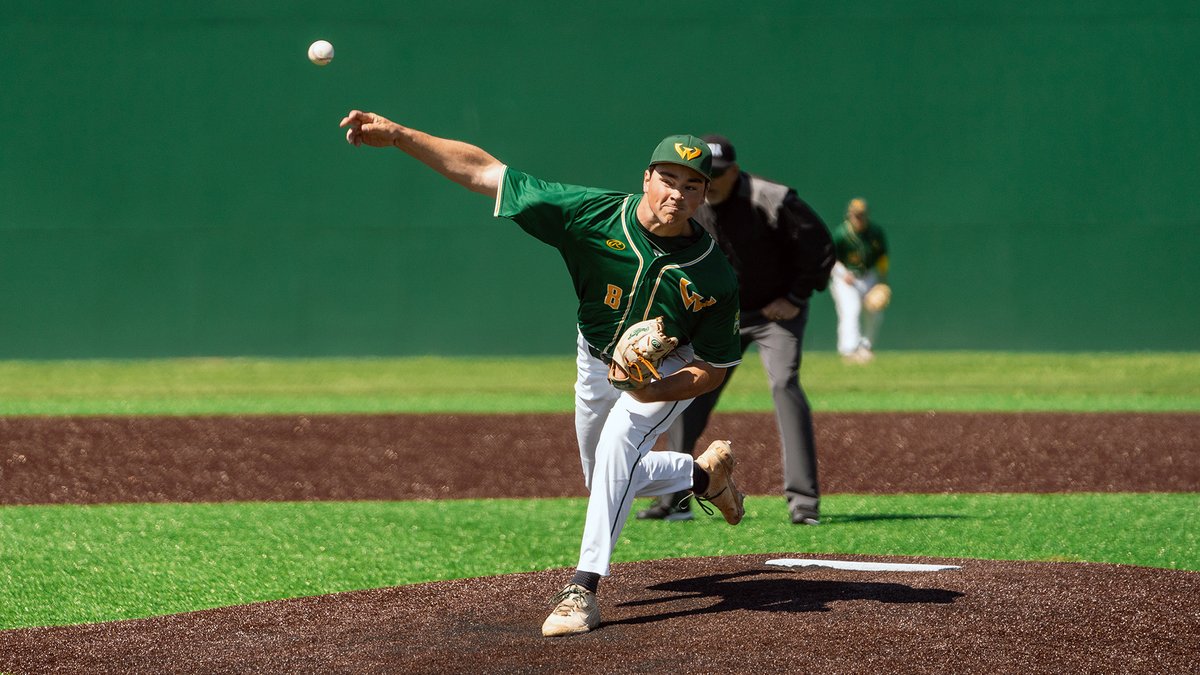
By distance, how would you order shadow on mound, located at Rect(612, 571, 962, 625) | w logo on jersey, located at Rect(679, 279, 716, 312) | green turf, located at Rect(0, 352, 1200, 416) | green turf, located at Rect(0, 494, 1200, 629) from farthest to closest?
green turf, located at Rect(0, 352, 1200, 416)
green turf, located at Rect(0, 494, 1200, 629)
shadow on mound, located at Rect(612, 571, 962, 625)
w logo on jersey, located at Rect(679, 279, 716, 312)

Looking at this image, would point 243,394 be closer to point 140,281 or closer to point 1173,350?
point 140,281

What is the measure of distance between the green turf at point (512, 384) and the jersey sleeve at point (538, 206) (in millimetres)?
7954

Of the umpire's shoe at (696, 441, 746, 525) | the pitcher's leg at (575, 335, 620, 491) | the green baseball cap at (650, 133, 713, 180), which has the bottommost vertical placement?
the umpire's shoe at (696, 441, 746, 525)

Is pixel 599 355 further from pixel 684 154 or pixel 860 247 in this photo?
pixel 860 247

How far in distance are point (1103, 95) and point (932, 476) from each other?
10.2m

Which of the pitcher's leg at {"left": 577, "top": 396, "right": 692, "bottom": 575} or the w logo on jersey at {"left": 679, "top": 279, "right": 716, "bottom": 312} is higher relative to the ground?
the w logo on jersey at {"left": 679, "top": 279, "right": 716, "bottom": 312}

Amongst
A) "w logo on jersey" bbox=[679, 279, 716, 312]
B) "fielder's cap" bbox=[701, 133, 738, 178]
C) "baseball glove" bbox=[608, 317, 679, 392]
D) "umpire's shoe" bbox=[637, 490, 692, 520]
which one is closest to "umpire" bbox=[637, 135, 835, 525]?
"fielder's cap" bbox=[701, 133, 738, 178]

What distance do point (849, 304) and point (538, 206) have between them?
39.4 feet

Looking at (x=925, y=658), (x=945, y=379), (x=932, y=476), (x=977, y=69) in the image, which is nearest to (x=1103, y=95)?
(x=977, y=69)

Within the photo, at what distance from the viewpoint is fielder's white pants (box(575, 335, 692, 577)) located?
17.1 feet

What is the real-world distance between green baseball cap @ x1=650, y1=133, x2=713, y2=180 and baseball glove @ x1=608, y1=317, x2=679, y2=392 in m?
0.57

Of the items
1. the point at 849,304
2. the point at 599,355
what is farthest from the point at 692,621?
the point at 849,304

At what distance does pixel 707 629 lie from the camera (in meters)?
5.03

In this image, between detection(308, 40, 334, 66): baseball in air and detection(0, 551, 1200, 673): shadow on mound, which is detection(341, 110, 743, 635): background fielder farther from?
detection(308, 40, 334, 66): baseball in air
